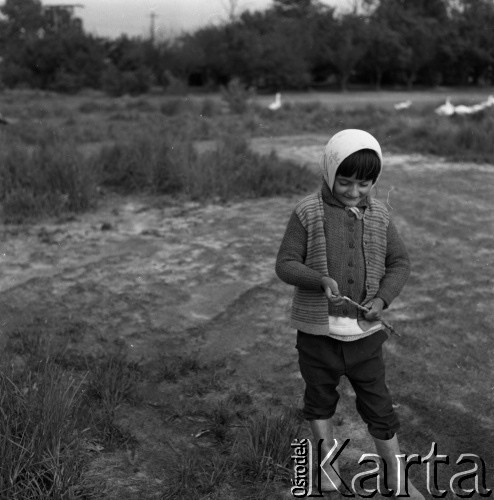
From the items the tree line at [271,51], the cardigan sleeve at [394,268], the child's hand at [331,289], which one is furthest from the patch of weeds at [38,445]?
the tree line at [271,51]

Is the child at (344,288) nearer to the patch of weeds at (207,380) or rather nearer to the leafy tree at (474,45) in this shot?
the patch of weeds at (207,380)

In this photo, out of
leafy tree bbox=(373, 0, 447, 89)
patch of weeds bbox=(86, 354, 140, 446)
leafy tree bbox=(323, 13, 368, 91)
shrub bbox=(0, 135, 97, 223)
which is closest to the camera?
patch of weeds bbox=(86, 354, 140, 446)

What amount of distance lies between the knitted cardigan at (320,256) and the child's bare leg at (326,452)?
1.24 ft

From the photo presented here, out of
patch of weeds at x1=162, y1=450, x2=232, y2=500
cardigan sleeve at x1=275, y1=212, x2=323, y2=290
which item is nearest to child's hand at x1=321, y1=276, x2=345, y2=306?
cardigan sleeve at x1=275, y1=212, x2=323, y2=290

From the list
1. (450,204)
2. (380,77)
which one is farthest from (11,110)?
(380,77)

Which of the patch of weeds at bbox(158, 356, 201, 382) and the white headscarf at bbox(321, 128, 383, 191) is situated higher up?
the white headscarf at bbox(321, 128, 383, 191)

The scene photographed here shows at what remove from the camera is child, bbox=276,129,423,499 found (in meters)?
2.61

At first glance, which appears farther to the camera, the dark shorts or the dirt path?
the dirt path

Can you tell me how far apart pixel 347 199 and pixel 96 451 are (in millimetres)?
1371

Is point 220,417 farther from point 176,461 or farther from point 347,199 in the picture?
point 347,199

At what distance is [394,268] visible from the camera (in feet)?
8.88

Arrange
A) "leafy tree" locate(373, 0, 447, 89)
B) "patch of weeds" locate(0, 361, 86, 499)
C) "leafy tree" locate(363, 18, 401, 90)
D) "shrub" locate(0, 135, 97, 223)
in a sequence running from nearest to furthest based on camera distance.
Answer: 1. "patch of weeds" locate(0, 361, 86, 499)
2. "shrub" locate(0, 135, 97, 223)
3. "leafy tree" locate(363, 18, 401, 90)
4. "leafy tree" locate(373, 0, 447, 89)

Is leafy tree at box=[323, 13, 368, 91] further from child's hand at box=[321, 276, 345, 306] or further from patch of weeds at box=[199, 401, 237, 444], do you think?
child's hand at box=[321, 276, 345, 306]

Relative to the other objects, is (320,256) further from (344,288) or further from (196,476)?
(196,476)
